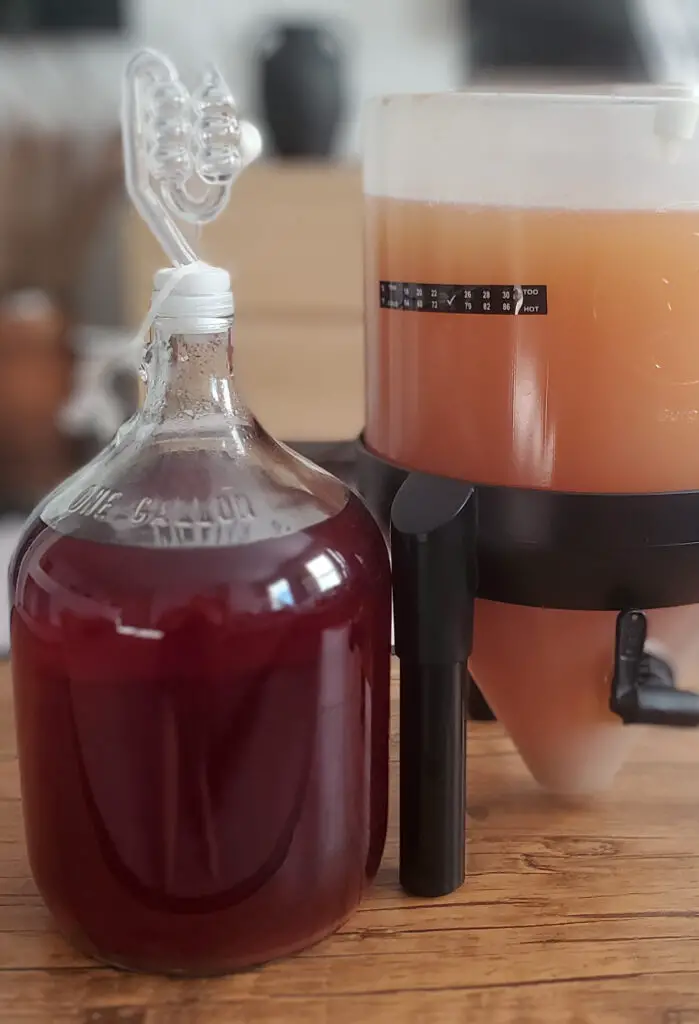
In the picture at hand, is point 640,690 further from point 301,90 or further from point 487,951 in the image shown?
point 301,90

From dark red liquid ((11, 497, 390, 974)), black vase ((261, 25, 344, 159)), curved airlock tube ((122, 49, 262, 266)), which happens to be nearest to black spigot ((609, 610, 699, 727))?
dark red liquid ((11, 497, 390, 974))

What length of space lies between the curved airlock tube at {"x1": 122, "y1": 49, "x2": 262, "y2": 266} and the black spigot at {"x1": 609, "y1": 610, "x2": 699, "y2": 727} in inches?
10.7

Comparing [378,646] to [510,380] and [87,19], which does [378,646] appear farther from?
[87,19]

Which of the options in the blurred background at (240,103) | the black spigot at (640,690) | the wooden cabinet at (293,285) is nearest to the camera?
the black spigot at (640,690)

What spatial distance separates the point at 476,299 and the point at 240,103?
2.04 meters

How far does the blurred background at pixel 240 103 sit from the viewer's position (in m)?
2.03

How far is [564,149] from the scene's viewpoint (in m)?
0.48

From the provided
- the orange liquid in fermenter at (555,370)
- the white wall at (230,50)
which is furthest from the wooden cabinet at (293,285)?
the orange liquid in fermenter at (555,370)

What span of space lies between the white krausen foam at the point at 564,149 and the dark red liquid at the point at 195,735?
0.18 metres

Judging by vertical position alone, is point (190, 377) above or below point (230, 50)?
below

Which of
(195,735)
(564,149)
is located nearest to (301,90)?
(564,149)

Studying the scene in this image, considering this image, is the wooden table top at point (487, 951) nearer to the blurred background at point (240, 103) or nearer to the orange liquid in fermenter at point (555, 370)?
the orange liquid in fermenter at point (555, 370)

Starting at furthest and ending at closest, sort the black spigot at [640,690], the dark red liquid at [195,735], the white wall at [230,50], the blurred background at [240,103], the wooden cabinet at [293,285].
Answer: the white wall at [230,50], the blurred background at [240,103], the wooden cabinet at [293,285], the black spigot at [640,690], the dark red liquid at [195,735]

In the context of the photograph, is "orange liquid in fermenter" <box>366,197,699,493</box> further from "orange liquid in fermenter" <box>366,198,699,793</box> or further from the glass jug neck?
the glass jug neck
